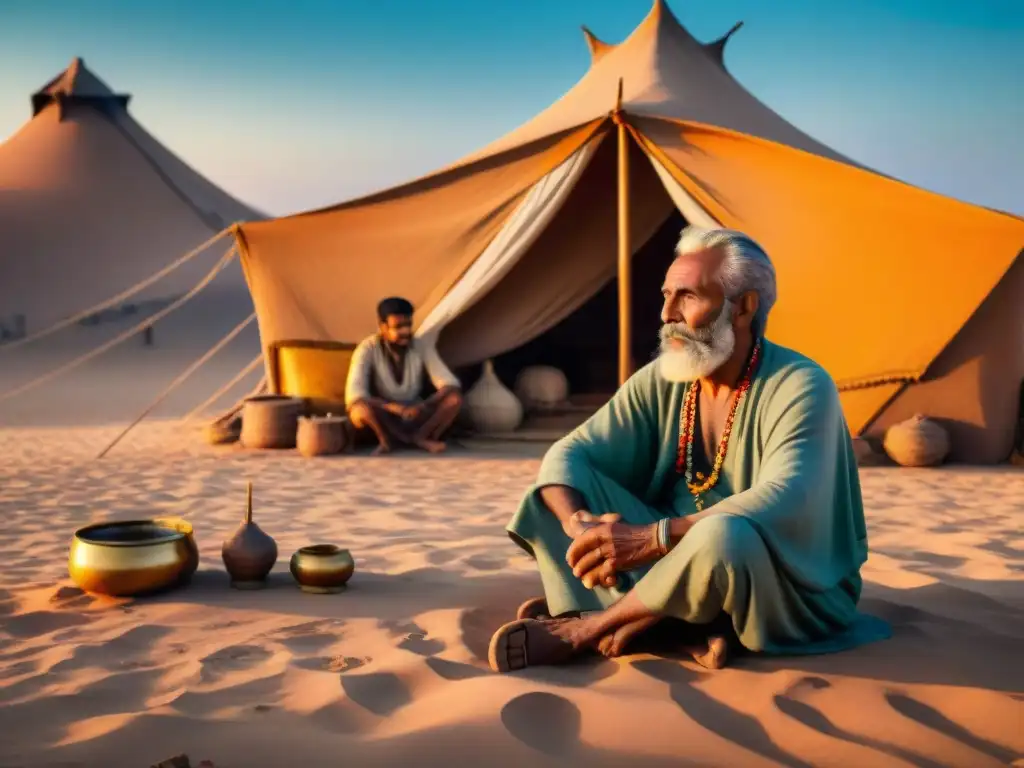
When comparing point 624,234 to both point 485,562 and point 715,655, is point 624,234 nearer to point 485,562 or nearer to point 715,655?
point 485,562

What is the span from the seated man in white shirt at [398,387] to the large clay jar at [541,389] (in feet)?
3.34

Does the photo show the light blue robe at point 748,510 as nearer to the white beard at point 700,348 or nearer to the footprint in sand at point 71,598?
the white beard at point 700,348

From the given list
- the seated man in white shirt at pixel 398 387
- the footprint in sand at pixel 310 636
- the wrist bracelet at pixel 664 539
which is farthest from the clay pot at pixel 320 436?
the wrist bracelet at pixel 664 539

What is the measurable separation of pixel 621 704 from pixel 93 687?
1.12 metres

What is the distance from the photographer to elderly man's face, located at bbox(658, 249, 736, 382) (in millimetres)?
2270

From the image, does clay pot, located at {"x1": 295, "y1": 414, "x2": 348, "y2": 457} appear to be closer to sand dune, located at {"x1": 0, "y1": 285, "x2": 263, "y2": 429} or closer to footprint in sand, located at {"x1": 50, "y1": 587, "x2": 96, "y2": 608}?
sand dune, located at {"x1": 0, "y1": 285, "x2": 263, "y2": 429}

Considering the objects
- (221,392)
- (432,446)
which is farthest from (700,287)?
(221,392)

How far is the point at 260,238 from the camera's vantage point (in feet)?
24.0

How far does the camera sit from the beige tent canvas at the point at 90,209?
21.6 m

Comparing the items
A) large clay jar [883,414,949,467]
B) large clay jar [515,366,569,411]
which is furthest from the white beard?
large clay jar [515,366,569,411]

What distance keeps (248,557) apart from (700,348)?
4.96 ft

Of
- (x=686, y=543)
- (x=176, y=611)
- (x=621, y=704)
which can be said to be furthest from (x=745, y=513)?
(x=176, y=611)

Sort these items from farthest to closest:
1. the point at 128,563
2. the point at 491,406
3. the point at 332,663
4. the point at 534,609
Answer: the point at 491,406 → the point at 128,563 → the point at 534,609 → the point at 332,663

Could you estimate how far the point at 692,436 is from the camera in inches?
95.1
